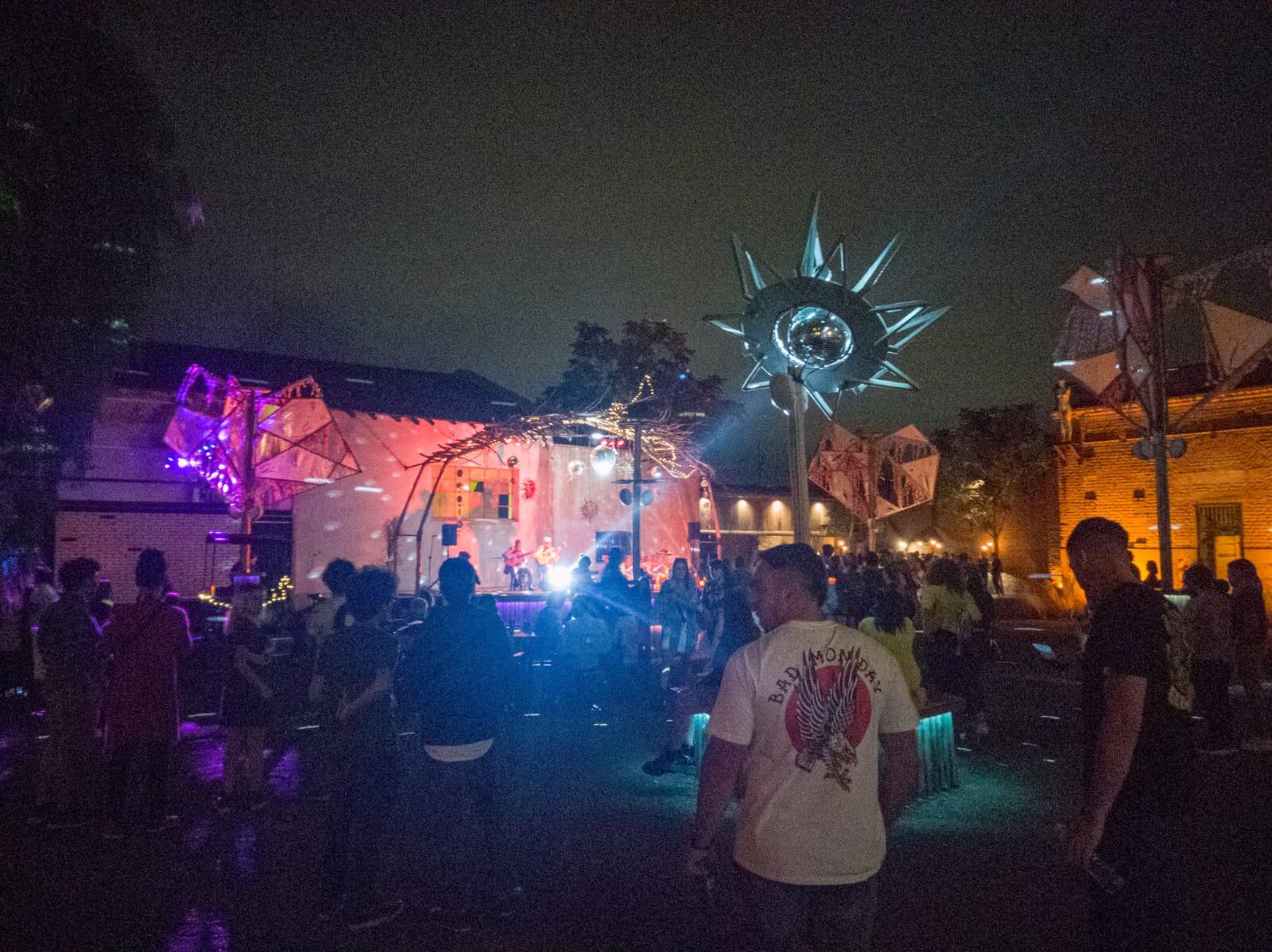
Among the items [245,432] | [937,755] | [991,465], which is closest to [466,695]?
[937,755]

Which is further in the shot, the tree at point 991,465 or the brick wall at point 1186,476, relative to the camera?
the tree at point 991,465

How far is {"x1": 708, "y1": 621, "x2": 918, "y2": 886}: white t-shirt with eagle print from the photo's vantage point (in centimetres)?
249

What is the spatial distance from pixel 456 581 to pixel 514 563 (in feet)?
55.6

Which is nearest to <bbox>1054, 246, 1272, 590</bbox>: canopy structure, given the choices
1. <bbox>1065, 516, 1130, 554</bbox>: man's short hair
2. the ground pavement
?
the ground pavement

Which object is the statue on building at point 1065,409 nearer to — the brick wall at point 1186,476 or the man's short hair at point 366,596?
the brick wall at point 1186,476

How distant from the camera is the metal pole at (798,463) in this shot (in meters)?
5.17

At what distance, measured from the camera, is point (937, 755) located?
697 cm

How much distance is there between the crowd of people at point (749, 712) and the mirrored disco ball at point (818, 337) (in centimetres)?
193

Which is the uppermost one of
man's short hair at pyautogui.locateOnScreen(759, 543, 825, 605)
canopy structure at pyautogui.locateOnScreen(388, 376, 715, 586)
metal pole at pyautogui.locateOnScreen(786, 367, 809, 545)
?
canopy structure at pyautogui.locateOnScreen(388, 376, 715, 586)

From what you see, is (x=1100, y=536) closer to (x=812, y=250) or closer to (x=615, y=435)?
(x=812, y=250)

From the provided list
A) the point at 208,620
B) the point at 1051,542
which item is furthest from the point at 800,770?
the point at 1051,542

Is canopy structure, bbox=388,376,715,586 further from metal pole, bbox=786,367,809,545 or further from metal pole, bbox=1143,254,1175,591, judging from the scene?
metal pole, bbox=786,367,809,545

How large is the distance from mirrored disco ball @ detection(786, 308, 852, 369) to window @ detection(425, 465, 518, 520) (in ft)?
56.5

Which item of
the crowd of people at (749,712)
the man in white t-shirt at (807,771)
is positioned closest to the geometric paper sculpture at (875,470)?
the crowd of people at (749,712)
